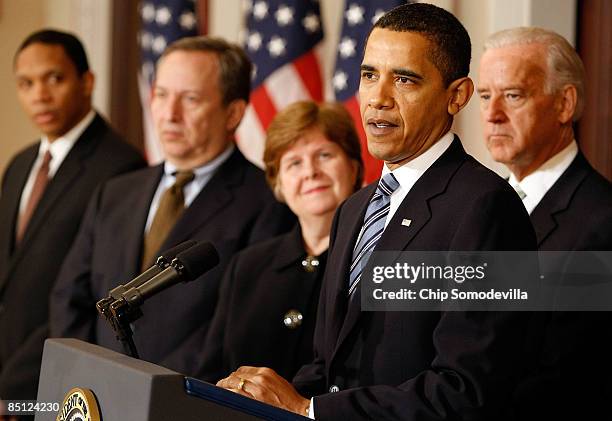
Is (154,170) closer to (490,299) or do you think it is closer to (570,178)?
(570,178)

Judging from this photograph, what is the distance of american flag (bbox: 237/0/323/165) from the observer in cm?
542

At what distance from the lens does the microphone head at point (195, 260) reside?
2.37m

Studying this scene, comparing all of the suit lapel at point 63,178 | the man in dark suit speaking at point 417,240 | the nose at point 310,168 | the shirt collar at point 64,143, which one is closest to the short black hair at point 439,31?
the man in dark suit speaking at point 417,240

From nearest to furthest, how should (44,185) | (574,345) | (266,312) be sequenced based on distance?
(574,345), (266,312), (44,185)

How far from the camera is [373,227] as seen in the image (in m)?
2.55

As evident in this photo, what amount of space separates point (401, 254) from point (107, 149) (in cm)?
281

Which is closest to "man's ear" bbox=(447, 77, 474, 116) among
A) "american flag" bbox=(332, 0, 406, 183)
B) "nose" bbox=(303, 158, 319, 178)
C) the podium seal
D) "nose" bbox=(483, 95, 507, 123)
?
"nose" bbox=(483, 95, 507, 123)

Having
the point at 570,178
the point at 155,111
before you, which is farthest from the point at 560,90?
the point at 155,111

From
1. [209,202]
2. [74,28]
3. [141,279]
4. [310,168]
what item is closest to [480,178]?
[141,279]

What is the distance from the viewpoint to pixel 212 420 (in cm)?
207

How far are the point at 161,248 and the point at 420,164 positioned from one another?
161 centimetres

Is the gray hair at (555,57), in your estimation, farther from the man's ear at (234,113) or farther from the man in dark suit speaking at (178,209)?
the man's ear at (234,113)

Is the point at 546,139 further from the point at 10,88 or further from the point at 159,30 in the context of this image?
the point at 10,88

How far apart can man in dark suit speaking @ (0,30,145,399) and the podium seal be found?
232 cm
